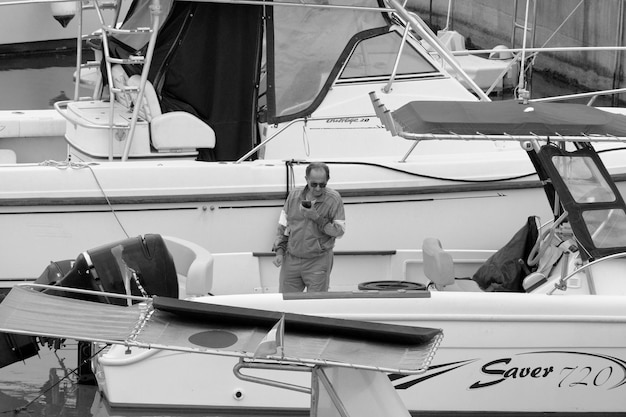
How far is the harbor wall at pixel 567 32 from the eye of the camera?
57.5 ft

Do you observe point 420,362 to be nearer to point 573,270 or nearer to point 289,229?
point 573,270

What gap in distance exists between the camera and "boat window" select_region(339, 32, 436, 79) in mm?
9688

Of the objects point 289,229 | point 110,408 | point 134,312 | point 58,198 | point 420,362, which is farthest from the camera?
point 58,198

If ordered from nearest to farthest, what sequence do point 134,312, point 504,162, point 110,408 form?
point 134,312
point 110,408
point 504,162

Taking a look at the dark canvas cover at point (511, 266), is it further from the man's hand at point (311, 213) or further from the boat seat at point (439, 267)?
the man's hand at point (311, 213)

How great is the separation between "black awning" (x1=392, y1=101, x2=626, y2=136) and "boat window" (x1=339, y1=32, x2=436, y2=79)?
105 inches

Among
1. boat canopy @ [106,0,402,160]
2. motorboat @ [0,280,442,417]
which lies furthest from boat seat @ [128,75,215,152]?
motorboat @ [0,280,442,417]

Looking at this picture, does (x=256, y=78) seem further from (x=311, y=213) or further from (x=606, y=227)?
(x=606, y=227)

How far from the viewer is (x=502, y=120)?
6762 mm

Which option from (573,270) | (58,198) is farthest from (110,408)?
(573,270)

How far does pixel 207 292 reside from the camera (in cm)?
723

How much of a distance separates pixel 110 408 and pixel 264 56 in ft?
13.1

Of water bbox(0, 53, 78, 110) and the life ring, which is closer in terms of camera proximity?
the life ring

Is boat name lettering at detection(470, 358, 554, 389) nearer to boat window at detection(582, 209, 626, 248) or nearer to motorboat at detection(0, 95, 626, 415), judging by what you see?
motorboat at detection(0, 95, 626, 415)
